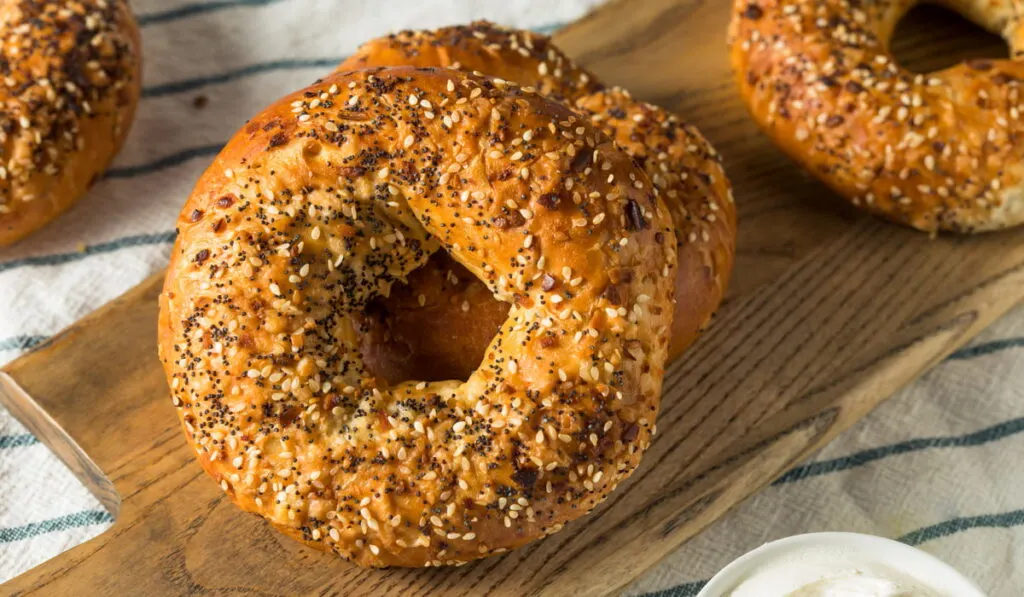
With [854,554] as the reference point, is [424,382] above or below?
above

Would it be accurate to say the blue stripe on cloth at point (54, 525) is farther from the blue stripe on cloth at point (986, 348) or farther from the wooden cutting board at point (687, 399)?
the blue stripe on cloth at point (986, 348)

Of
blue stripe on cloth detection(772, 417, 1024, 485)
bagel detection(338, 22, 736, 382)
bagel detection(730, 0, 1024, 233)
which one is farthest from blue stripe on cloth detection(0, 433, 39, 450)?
bagel detection(730, 0, 1024, 233)

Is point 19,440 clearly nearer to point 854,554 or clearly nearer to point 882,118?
point 854,554

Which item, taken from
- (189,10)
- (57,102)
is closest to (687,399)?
(57,102)

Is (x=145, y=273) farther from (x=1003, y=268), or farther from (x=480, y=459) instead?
(x=1003, y=268)

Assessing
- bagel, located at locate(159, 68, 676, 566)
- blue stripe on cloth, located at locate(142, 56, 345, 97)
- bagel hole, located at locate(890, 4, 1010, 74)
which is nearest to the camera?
bagel, located at locate(159, 68, 676, 566)

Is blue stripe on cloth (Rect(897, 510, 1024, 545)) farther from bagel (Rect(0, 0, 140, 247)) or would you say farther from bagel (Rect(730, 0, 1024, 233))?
bagel (Rect(0, 0, 140, 247))

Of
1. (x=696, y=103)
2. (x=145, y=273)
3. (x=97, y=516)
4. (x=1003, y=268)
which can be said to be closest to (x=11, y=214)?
(x=145, y=273)
